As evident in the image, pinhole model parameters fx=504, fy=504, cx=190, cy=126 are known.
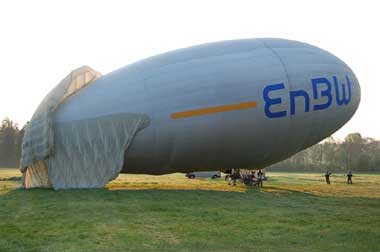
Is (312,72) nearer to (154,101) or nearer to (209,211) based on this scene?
(154,101)

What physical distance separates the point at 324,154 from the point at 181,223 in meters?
123

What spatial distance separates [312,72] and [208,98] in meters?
5.60

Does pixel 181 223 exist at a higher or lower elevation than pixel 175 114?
lower

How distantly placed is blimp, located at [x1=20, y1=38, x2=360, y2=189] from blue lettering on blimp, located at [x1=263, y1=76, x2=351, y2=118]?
0.16 feet

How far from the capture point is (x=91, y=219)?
1293 cm

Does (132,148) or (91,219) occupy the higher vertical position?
(132,148)

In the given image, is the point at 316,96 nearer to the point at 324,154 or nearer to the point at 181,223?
the point at 181,223

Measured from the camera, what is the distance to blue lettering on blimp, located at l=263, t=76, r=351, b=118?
2155 centimetres

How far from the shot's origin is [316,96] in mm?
22828

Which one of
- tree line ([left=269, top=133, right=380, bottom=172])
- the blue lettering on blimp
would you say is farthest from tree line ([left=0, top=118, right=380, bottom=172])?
the blue lettering on blimp

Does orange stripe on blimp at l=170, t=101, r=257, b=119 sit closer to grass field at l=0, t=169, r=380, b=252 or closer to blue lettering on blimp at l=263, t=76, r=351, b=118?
blue lettering on blimp at l=263, t=76, r=351, b=118

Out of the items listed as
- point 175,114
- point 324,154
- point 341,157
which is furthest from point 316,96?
point 324,154

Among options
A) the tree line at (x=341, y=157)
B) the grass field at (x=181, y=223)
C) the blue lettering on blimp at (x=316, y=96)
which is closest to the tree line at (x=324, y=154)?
the tree line at (x=341, y=157)

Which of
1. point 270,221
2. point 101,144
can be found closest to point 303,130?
point 101,144
